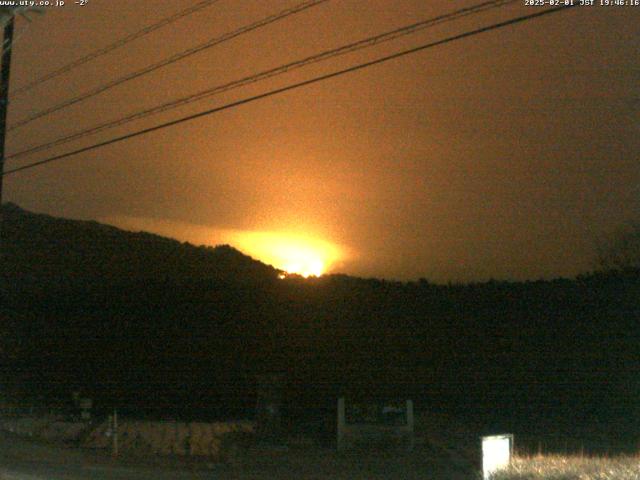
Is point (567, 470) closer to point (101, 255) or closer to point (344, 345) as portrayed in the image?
point (344, 345)

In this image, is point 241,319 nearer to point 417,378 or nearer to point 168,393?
point 168,393

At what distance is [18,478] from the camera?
13.1 m

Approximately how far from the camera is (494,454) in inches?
456

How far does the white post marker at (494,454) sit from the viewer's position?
1125cm

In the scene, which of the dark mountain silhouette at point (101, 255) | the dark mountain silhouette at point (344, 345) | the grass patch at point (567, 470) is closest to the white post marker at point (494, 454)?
the grass patch at point (567, 470)

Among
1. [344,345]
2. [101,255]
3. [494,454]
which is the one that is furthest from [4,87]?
[101,255]

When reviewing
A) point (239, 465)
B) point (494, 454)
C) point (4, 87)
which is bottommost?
point (239, 465)

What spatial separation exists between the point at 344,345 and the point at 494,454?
18.4 meters

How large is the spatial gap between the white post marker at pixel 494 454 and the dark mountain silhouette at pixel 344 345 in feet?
38.4

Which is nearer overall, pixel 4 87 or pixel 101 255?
pixel 4 87

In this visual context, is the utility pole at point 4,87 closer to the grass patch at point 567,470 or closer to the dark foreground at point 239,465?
the dark foreground at point 239,465

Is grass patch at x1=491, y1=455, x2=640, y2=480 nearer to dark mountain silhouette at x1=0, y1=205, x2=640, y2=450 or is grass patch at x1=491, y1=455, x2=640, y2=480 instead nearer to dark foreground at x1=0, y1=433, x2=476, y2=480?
dark foreground at x1=0, y1=433, x2=476, y2=480

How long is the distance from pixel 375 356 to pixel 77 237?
2504 centimetres

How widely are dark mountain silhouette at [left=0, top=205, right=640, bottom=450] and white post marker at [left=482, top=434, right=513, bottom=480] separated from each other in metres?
11.7
